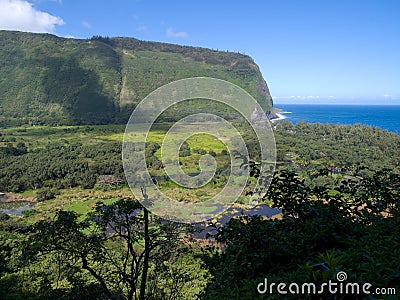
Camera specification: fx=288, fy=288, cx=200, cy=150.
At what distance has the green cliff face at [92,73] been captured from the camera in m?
84.5

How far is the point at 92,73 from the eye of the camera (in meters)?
102

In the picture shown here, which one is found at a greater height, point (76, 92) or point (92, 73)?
point (92, 73)

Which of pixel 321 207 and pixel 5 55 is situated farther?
pixel 5 55

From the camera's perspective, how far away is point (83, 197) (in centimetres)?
2844

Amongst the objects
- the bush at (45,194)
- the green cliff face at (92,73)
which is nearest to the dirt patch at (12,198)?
the bush at (45,194)

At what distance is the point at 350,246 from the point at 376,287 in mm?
974

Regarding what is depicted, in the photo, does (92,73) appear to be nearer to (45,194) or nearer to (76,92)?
(76,92)

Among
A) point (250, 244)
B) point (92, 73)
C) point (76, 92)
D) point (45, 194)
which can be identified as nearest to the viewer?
point (250, 244)

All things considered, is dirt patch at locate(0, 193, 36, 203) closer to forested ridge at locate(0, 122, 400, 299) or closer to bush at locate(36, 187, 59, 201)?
bush at locate(36, 187, 59, 201)

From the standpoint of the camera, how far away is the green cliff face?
8450 cm

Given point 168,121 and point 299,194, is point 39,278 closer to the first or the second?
point 299,194

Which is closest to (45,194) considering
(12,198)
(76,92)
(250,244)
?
(12,198)

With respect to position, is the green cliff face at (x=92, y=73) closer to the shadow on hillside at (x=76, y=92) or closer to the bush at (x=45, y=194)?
the shadow on hillside at (x=76, y=92)

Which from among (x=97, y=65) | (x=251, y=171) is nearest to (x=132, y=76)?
(x=97, y=65)
